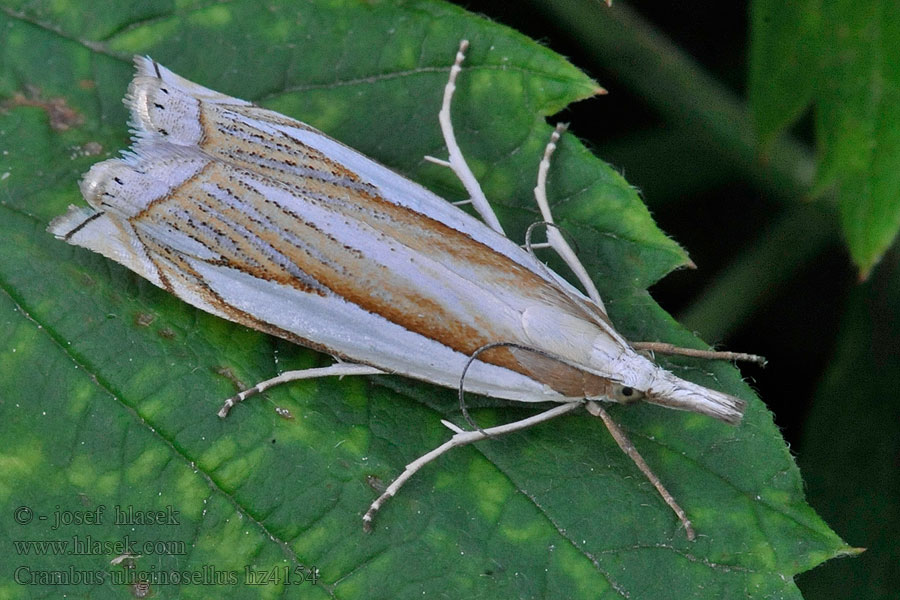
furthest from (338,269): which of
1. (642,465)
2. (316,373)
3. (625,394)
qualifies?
(642,465)

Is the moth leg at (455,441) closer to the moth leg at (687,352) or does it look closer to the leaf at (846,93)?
the moth leg at (687,352)

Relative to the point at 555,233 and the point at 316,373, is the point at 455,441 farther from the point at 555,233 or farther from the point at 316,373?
the point at 555,233

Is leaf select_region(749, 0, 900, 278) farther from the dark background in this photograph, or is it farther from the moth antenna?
the moth antenna

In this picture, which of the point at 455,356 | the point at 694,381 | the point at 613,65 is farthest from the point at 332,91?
the point at 694,381

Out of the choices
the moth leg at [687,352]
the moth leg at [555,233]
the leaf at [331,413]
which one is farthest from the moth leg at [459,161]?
the moth leg at [687,352]

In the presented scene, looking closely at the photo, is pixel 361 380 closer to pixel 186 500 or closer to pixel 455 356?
pixel 455 356

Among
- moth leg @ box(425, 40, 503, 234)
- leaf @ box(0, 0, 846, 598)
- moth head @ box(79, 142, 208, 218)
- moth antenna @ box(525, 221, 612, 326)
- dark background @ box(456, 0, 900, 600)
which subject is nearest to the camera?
leaf @ box(0, 0, 846, 598)

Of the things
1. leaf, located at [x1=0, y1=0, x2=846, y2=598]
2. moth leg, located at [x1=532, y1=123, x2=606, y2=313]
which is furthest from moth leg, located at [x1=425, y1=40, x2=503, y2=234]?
moth leg, located at [x1=532, y1=123, x2=606, y2=313]
